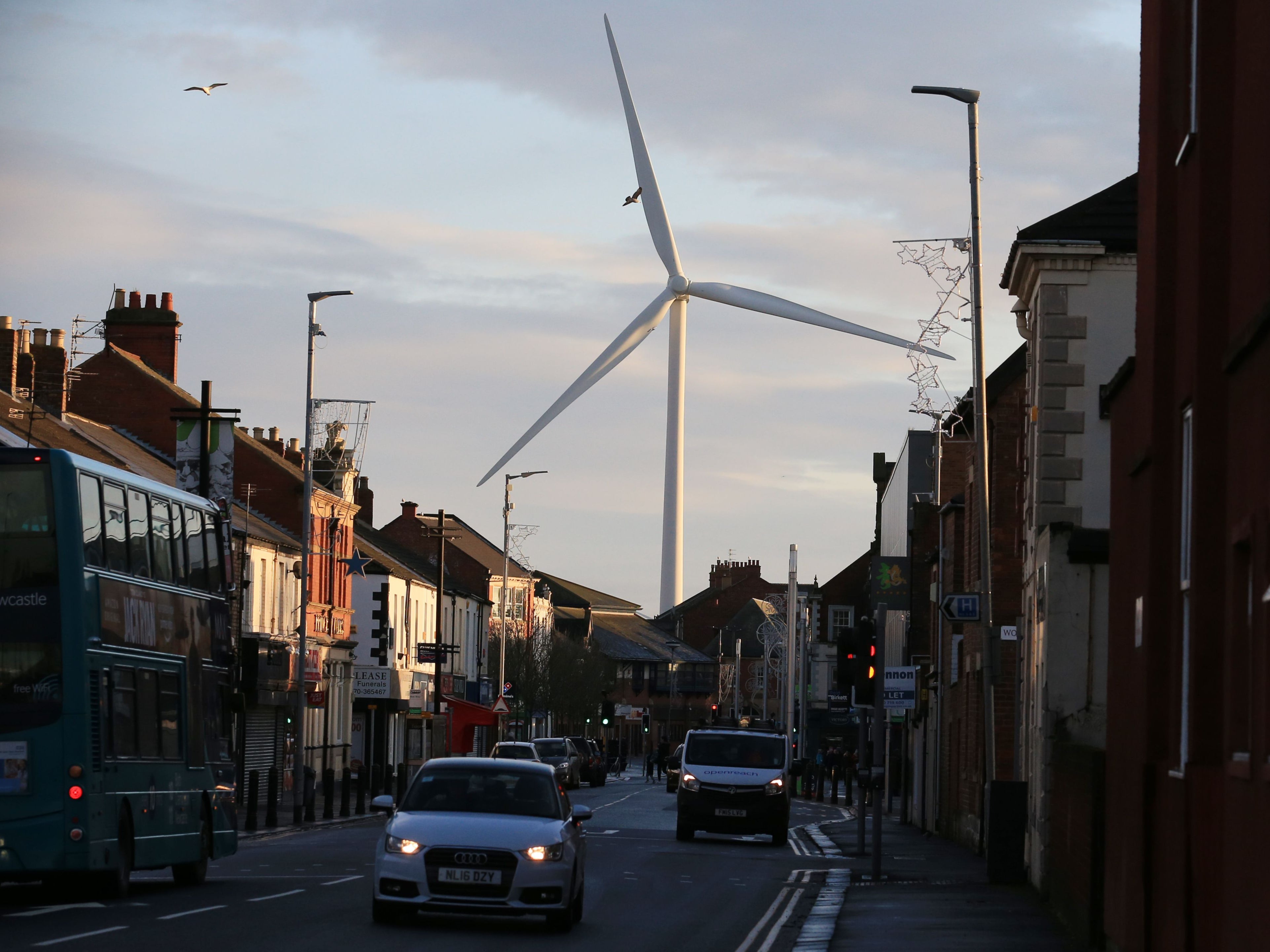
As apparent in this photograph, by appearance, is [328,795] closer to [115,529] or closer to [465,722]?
[465,722]

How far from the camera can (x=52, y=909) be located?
17.8 m

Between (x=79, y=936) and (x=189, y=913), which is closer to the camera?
(x=79, y=936)

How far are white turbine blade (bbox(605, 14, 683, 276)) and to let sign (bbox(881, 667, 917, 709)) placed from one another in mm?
15607

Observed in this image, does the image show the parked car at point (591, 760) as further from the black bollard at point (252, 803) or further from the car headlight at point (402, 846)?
the car headlight at point (402, 846)

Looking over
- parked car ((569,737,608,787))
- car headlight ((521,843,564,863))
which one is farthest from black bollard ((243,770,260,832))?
parked car ((569,737,608,787))

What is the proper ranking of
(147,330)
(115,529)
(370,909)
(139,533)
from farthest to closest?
(147,330)
(139,533)
(115,529)
(370,909)

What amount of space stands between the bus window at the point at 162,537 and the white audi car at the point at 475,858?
4315mm

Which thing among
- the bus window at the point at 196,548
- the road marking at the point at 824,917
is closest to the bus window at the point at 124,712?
Result: the bus window at the point at 196,548

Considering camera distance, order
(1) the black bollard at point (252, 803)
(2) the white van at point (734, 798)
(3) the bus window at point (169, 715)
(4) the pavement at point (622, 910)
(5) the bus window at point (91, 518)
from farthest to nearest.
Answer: (1) the black bollard at point (252, 803) < (2) the white van at point (734, 798) < (3) the bus window at point (169, 715) < (5) the bus window at point (91, 518) < (4) the pavement at point (622, 910)

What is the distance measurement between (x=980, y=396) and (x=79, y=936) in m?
14.1

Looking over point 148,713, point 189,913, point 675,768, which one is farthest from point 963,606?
point 675,768

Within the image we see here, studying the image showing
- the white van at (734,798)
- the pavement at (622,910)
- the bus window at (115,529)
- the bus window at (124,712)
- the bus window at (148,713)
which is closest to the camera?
the pavement at (622,910)

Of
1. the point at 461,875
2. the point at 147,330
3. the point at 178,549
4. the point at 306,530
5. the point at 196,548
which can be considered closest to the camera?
the point at 461,875

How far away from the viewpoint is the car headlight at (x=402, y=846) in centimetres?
1645
